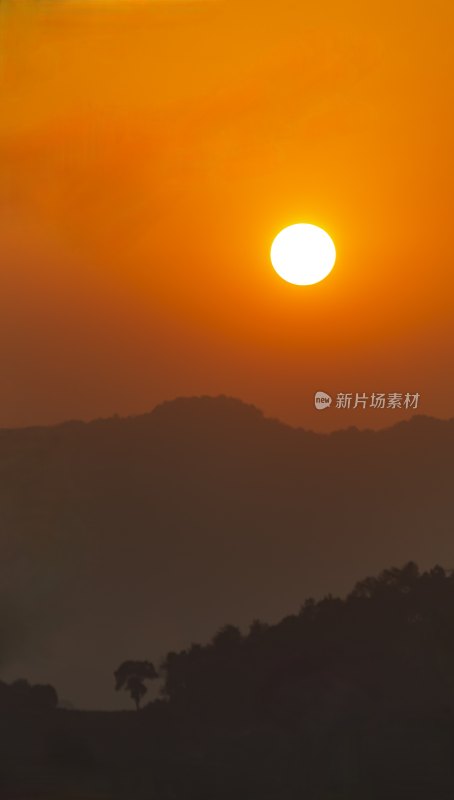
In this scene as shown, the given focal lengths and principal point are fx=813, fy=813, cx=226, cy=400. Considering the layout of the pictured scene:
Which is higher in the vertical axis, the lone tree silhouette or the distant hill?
the distant hill

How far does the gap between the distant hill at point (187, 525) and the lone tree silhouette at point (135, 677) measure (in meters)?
0.03

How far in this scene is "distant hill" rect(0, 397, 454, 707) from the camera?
2236mm

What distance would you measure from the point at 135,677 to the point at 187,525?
440mm

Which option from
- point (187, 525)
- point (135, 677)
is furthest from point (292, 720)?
point (187, 525)

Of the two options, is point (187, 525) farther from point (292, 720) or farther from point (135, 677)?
point (292, 720)

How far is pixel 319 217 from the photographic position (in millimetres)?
2318

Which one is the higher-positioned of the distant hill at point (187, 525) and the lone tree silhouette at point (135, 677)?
the distant hill at point (187, 525)

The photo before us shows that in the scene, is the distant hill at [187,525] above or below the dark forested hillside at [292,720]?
above

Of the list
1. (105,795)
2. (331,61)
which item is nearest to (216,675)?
(105,795)

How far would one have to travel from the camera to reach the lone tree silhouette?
88.2 inches

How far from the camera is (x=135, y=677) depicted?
2.25m

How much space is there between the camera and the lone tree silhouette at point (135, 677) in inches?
88.2

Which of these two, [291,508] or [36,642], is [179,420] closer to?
[291,508]

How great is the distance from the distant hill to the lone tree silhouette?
3 centimetres
